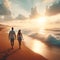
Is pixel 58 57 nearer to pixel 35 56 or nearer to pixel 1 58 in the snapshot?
pixel 35 56

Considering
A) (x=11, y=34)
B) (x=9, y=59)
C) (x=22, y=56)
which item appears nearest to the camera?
(x=9, y=59)

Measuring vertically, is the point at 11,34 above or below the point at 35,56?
above

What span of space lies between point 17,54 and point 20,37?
2604mm

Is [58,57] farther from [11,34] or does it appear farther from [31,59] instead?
[11,34]

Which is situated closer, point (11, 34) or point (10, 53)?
point (10, 53)

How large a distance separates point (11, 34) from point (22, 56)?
2.82m

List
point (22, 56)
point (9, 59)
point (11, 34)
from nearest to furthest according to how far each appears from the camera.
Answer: point (9, 59) < point (22, 56) < point (11, 34)

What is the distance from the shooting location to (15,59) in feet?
52.8

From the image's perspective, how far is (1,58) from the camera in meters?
16.1

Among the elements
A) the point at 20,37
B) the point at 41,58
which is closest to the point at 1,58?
the point at 41,58

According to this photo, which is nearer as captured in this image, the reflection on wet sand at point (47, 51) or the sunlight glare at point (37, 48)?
the reflection on wet sand at point (47, 51)

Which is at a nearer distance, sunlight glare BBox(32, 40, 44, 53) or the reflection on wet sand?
the reflection on wet sand

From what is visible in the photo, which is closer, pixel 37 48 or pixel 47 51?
pixel 47 51

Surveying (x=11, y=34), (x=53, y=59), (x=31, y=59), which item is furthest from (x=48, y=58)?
(x=11, y=34)
